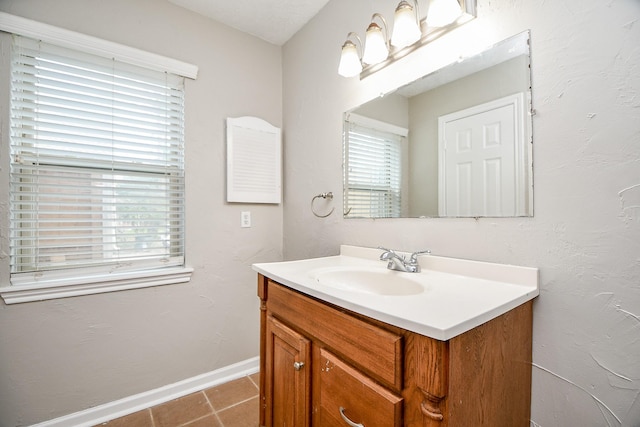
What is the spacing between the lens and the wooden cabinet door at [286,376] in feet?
3.02

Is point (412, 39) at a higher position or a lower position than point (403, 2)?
lower

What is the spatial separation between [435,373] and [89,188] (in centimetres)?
174

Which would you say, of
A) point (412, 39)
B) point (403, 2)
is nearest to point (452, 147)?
point (412, 39)

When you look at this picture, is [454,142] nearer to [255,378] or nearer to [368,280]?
[368,280]

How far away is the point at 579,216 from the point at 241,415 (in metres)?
1.72

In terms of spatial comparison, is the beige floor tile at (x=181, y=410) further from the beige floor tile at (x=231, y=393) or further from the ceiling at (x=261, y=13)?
the ceiling at (x=261, y=13)

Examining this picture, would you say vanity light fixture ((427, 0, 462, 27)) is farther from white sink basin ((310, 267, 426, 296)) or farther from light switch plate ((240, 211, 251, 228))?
light switch plate ((240, 211, 251, 228))

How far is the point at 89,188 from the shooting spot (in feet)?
4.71

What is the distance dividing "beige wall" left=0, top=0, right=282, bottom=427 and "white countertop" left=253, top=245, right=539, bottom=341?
79 cm

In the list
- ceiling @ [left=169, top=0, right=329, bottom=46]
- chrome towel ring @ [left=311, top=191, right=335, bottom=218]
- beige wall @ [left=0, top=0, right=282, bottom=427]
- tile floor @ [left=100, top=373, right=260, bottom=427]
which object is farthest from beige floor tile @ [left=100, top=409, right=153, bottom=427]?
ceiling @ [left=169, top=0, right=329, bottom=46]

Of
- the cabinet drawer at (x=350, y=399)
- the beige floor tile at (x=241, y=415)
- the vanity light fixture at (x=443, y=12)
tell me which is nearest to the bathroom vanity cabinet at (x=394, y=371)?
the cabinet drawer at (x=350, y=399)

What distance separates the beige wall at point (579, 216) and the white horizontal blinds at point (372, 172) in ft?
1.14

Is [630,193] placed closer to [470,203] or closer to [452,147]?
[470,203]

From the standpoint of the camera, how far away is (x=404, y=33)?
3.67 ft
